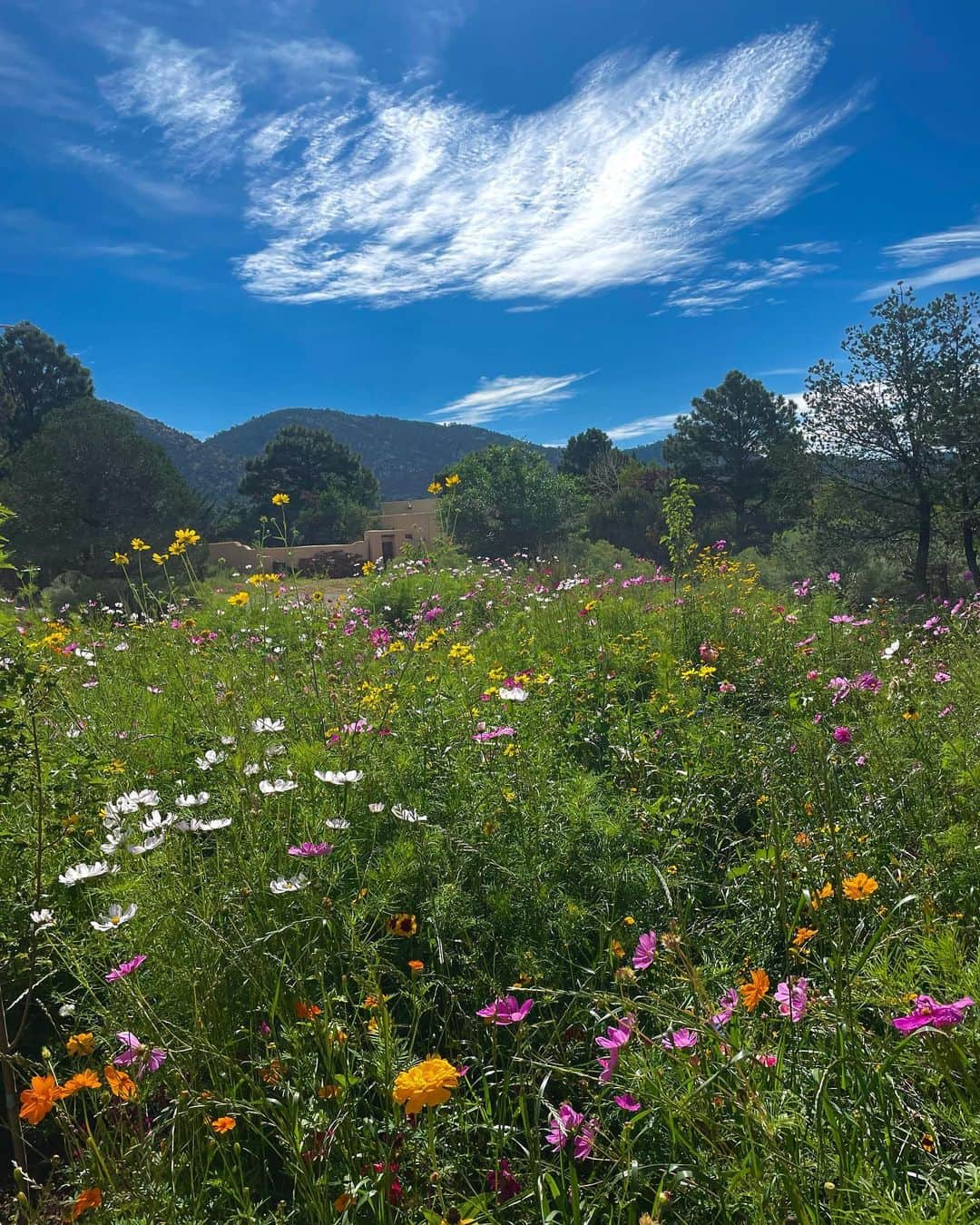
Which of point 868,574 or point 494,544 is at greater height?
point 494,544

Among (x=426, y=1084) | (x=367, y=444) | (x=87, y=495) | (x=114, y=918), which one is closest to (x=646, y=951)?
(x=426, y=1084)

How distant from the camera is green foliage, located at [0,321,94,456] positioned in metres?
31.8

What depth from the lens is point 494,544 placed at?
2630 cm

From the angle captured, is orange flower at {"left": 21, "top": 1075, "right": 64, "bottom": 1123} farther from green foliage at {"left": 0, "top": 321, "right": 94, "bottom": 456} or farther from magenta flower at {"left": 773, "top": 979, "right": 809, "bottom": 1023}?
green foliage at {"left": 0, "top": 321, "right": 94, "bottom": 456}

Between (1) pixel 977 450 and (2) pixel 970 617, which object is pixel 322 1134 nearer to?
(2) pixel 970 617

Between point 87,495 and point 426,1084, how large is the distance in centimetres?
2328

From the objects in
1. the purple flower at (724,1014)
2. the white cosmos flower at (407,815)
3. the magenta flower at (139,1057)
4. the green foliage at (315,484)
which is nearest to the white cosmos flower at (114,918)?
the magenta flower at (139,1057)

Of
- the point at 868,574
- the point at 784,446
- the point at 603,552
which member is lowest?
the point at 868,574

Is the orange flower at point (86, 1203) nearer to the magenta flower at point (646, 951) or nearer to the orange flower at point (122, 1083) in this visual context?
the orange flower at point (122, 1083)

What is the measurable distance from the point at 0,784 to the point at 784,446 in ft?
66.4

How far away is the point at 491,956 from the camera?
6.05ft

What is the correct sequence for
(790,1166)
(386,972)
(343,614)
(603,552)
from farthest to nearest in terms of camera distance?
(603,552), (343,614), (386,972), (790,1166)

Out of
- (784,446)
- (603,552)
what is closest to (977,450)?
(784,446)

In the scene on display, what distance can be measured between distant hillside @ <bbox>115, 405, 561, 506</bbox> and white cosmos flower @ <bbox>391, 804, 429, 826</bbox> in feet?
208
